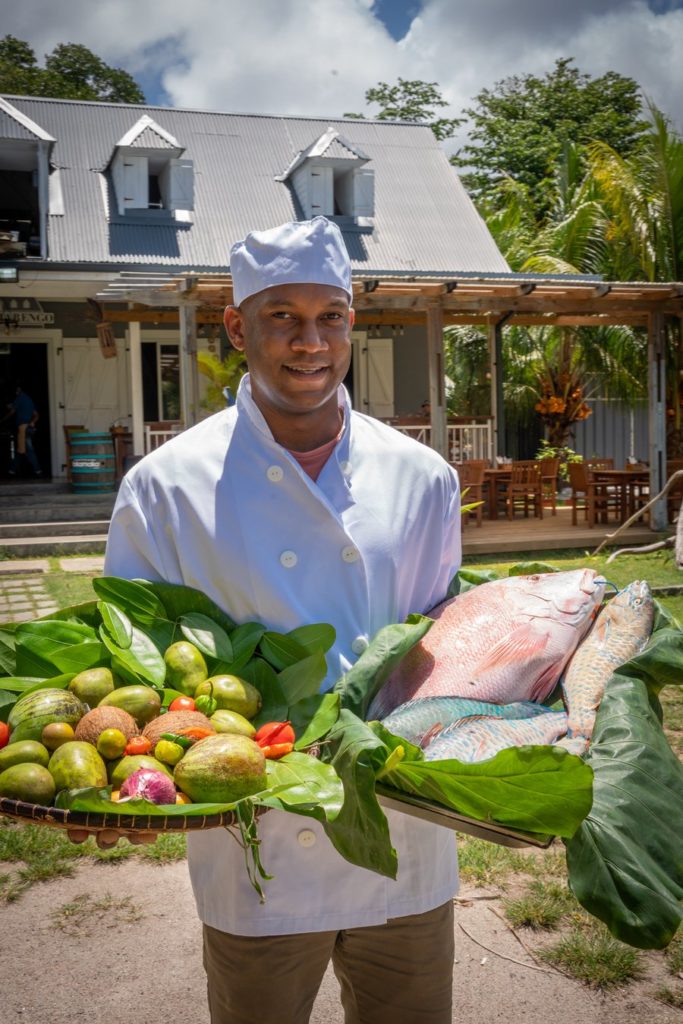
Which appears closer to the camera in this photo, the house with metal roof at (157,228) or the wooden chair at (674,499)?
the wooden chair at (674,499)

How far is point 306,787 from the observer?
157 centimetres

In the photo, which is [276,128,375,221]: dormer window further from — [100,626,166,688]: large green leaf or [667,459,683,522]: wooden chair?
[100,626,166,688]: large green leaf

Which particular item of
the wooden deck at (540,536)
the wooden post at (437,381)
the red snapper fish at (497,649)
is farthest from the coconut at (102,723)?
the wooden post at (437,381)

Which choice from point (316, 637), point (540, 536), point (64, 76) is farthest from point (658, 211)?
point (64, 76)

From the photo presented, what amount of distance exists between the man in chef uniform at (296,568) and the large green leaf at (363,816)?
1.22ft

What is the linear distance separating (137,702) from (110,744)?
0.46ft

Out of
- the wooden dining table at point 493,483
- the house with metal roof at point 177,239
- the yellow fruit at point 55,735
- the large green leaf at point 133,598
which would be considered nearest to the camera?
the yellow fruit at point 55,735

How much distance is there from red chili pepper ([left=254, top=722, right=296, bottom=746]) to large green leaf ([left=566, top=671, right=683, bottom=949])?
1.67 feet

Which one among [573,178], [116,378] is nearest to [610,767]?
[116,378]

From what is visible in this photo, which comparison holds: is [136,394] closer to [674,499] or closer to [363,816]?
[674,499]

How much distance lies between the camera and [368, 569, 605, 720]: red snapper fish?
1979mm

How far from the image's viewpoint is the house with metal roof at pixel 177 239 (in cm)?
1622

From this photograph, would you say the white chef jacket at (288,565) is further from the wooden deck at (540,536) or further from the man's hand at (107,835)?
the wooden deck at (540,536)

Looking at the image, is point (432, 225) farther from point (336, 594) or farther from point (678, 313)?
point (336, 594)
